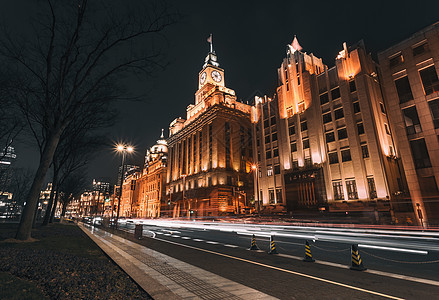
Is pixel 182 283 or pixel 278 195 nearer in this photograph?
pixel 182 283

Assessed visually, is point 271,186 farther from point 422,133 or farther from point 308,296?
point 308,296

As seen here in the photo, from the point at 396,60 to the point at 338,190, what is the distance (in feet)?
64.0

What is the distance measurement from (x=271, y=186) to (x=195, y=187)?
28.5 m

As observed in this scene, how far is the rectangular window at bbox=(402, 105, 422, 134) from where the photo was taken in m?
24.9

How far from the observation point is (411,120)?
1028 inches

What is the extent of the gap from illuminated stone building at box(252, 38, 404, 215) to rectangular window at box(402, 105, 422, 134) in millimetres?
5641

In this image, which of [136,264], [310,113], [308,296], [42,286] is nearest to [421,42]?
[310,113]

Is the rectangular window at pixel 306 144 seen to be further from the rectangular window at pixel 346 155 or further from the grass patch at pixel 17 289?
the grass patch at pixel 17 289

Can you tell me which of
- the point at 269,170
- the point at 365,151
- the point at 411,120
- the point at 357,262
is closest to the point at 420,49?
the point at 411,120

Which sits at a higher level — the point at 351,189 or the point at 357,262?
the point at 351,189

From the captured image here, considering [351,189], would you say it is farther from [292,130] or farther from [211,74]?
[211,74]

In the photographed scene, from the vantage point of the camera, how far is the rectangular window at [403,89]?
1017 inches

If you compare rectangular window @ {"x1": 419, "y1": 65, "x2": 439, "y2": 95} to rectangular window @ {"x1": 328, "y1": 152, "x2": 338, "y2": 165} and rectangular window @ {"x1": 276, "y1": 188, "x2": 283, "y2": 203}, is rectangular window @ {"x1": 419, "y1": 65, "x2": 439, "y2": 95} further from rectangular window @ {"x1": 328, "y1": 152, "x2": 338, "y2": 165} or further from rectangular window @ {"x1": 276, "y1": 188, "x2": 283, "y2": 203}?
rectangular window @ {"x1": 276, "y1": 188, "x2": 283, "y2": 203}

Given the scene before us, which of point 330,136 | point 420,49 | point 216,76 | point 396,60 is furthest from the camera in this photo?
point 216,76
